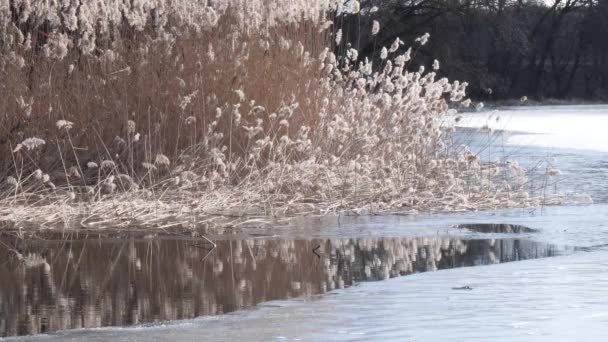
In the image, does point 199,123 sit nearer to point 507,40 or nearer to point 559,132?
point 559,132

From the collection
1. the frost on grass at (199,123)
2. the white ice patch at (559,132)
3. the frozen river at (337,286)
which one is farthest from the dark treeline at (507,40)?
the frozen river at (337,286)

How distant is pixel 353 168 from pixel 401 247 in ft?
9.86

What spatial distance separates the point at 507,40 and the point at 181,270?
118 feet

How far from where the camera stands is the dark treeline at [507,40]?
40.9 m

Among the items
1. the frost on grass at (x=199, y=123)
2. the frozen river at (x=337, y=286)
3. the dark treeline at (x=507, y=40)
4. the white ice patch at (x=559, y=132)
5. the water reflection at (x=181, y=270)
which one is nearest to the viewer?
the frozen river at (x=337, y=286)

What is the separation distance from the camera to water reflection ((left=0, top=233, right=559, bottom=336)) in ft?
18.4

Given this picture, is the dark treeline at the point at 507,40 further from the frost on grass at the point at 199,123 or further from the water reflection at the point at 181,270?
the water reflection at the point at 181,270

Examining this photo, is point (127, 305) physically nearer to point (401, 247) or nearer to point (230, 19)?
point (401, 247)

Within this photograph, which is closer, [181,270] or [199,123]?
[181,270]

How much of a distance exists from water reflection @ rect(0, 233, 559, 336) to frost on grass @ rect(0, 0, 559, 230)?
60.4 inches

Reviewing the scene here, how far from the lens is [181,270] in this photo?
6941 mm

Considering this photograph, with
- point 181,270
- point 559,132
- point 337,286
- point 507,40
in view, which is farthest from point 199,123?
point 507,40

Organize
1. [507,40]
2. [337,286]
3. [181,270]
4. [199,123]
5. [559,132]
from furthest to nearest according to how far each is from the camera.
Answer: [507,40] → [559,132] → [199,123] → [181,270] → [337,286]

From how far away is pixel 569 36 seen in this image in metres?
67.6
